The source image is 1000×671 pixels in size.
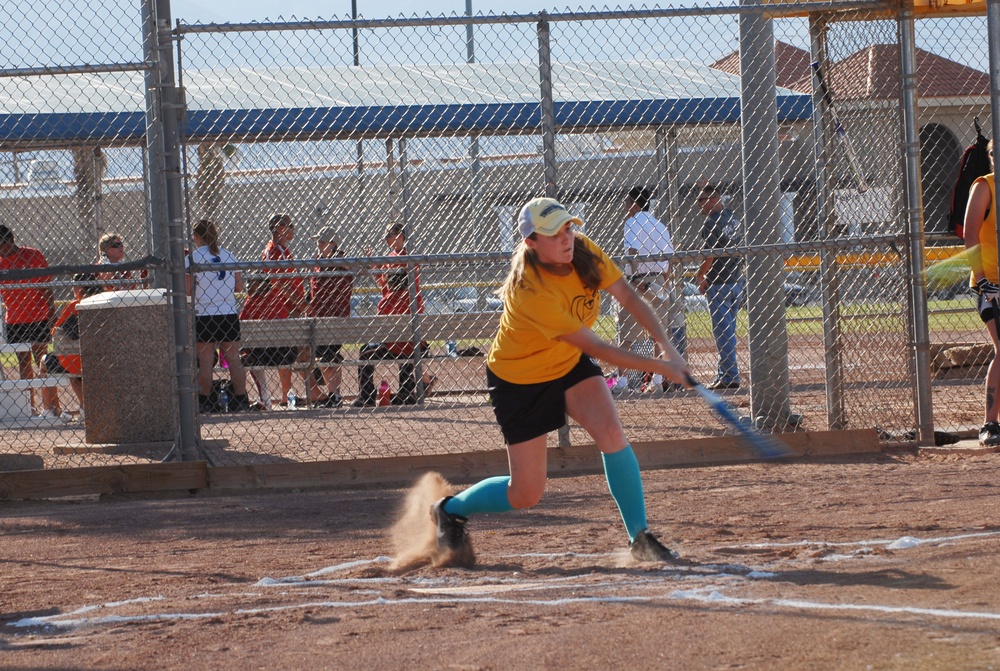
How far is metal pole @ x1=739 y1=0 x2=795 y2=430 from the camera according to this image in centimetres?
848

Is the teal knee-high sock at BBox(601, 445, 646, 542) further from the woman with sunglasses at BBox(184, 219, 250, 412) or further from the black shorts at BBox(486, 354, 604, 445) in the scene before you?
the woman with sunglasses at BBox(184, 219, 250, 412)

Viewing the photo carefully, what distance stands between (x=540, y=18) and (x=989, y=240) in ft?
11.1

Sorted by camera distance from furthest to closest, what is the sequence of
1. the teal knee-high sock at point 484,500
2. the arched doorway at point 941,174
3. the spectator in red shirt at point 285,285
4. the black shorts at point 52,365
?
1. the arched doorway at point 941,174
2. the black shorts at point 52,365
3. the spectator in red shirt at point 285,285
4. the teal knee-high sock at point 484,500

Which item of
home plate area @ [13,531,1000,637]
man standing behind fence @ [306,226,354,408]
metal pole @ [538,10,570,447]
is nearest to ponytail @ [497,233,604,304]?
home plate area @ [13,531,1000,637]

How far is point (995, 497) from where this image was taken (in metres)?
6.13

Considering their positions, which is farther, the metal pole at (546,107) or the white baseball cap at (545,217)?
the metal pole at (546,107)

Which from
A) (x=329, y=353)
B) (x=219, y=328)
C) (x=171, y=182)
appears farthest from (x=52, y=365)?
(x=171, y=182)

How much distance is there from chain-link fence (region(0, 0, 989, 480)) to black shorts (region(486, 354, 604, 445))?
467 mm

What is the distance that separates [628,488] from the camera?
507cm

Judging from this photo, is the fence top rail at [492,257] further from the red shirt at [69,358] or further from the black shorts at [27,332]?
the black shorts at [27,332]

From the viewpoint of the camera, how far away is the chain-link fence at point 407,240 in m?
7.92

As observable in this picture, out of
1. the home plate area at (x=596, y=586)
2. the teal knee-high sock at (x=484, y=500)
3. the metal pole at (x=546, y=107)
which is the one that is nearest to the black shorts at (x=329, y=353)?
the metal pole at (x=546, y=107)

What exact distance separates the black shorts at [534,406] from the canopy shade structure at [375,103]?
6.25 metres

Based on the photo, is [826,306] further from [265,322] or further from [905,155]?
[265,322]
